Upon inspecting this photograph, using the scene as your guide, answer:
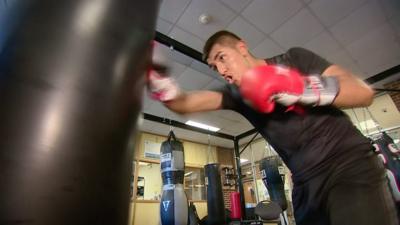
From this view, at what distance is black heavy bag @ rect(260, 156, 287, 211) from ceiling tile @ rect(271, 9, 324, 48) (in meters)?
2.66

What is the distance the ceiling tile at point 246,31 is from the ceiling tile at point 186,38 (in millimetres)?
561

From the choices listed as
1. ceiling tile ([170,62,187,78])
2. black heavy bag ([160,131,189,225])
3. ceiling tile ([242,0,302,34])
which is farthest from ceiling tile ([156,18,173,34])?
black heavy bag ([160,131,189,225])

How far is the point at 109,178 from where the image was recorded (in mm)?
457

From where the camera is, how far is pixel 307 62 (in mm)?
1285

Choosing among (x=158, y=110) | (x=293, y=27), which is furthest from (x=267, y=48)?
(x=158, y=110)

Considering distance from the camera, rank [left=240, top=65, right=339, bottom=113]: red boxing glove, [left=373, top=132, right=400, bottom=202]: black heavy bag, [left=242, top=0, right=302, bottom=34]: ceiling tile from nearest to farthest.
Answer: [left=240, top=65, right=339, bottom=113]: red boxing glove < [left=242, top=0, right=302, bottom=34]: ceiling tile < [left=373, top=132, right=400, bottom=202]: black heavy bag

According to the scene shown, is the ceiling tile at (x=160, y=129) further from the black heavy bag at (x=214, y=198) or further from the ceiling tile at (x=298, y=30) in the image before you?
the ceiling tile at (x=298, y=30)

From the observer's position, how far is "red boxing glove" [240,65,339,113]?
99 cm

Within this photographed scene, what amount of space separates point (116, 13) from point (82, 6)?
72 mm

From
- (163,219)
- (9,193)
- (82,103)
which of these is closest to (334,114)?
(82,103)

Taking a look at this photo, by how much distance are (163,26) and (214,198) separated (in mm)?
3902

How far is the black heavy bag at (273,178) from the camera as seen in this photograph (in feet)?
17.1

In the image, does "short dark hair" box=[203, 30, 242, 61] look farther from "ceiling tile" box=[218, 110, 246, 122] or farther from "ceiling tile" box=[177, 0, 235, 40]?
"ceiling tile" box=[218, 110, 246, 122]

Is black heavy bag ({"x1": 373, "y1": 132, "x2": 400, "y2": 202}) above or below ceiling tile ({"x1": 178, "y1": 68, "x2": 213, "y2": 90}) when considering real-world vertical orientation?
below
